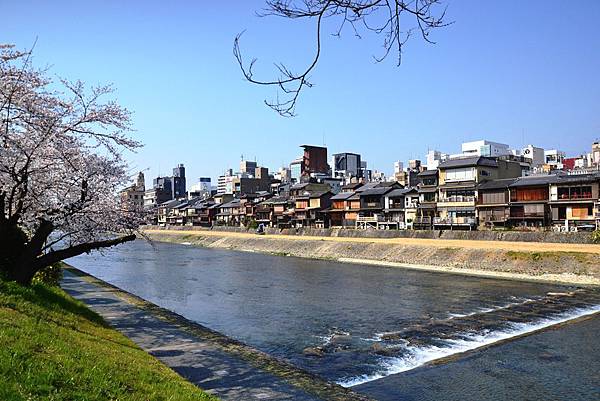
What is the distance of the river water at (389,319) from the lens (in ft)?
44.6

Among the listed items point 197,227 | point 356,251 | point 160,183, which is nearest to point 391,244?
point 356,251

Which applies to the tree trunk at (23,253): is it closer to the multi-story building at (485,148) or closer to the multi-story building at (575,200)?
the multi-story building at (575,200)

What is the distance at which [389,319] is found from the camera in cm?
2130

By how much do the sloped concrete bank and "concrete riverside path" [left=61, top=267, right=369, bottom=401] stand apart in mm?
25575

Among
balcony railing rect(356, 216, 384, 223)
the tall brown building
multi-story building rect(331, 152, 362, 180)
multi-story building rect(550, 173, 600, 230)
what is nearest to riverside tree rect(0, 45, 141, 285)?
multi-story building rect(550, 173, 600, 230)

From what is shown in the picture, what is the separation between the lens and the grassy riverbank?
21.5 feet

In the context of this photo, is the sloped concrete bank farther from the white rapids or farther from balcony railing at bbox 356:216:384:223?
the white rapids

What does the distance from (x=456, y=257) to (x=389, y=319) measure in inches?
841

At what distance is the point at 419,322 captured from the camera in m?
20.5

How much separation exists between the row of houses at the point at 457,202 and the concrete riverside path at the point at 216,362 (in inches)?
1555

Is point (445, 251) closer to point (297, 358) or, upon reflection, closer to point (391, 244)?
point (391, 244)

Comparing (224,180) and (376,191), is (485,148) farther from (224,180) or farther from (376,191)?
(224,180)

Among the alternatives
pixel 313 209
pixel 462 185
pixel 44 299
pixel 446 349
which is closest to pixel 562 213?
pixel 462 185

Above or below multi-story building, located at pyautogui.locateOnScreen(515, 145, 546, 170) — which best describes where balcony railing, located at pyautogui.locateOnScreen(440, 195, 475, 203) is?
below
